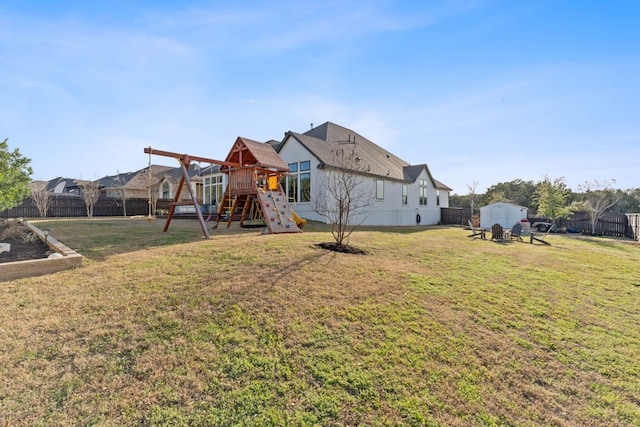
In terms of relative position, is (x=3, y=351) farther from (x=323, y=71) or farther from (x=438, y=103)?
(x=438, y=103)

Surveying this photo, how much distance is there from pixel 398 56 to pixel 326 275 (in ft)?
32.3

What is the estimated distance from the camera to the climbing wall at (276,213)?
37.8 feet

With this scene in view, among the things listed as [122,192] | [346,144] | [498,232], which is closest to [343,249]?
[498,232]

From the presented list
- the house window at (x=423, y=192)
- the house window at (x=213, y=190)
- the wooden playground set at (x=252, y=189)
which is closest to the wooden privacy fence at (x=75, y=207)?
the house window at (x=213, y=190)

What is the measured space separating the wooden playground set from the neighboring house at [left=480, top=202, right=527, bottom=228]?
21758 mm

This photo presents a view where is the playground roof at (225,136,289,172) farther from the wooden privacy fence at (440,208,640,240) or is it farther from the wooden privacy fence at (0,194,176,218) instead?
the wooden privacy fence at (440,208,640,240)

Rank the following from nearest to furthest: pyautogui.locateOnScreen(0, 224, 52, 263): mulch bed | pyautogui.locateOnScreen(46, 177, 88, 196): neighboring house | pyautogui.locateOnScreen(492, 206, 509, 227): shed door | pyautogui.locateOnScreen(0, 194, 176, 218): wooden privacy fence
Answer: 1. pyautogui.locateOnScreen(0, 224, 52, 263): mulch bed
2. pyautogui.locateOnScreen(0, 194, 176, 218): wooden privacy fence
3. pyautogui.locateOnScreen(492, 206, 509, 227): shed door
4. pyautogui.locateOnScreen(46, 177, 88, 196): neighboring house

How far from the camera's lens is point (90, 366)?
9.82 ft

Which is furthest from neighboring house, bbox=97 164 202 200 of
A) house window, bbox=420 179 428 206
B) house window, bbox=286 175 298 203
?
house window, bbox=420 179 428 206

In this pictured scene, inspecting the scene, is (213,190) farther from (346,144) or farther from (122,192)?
(346,144)

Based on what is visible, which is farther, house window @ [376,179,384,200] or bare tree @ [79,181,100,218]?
bare tree @ [79,181,100,218]

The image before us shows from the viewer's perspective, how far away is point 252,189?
12688mm

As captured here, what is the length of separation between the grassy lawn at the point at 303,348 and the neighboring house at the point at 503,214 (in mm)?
23125

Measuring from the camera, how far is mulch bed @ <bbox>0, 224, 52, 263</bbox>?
20.7ft
